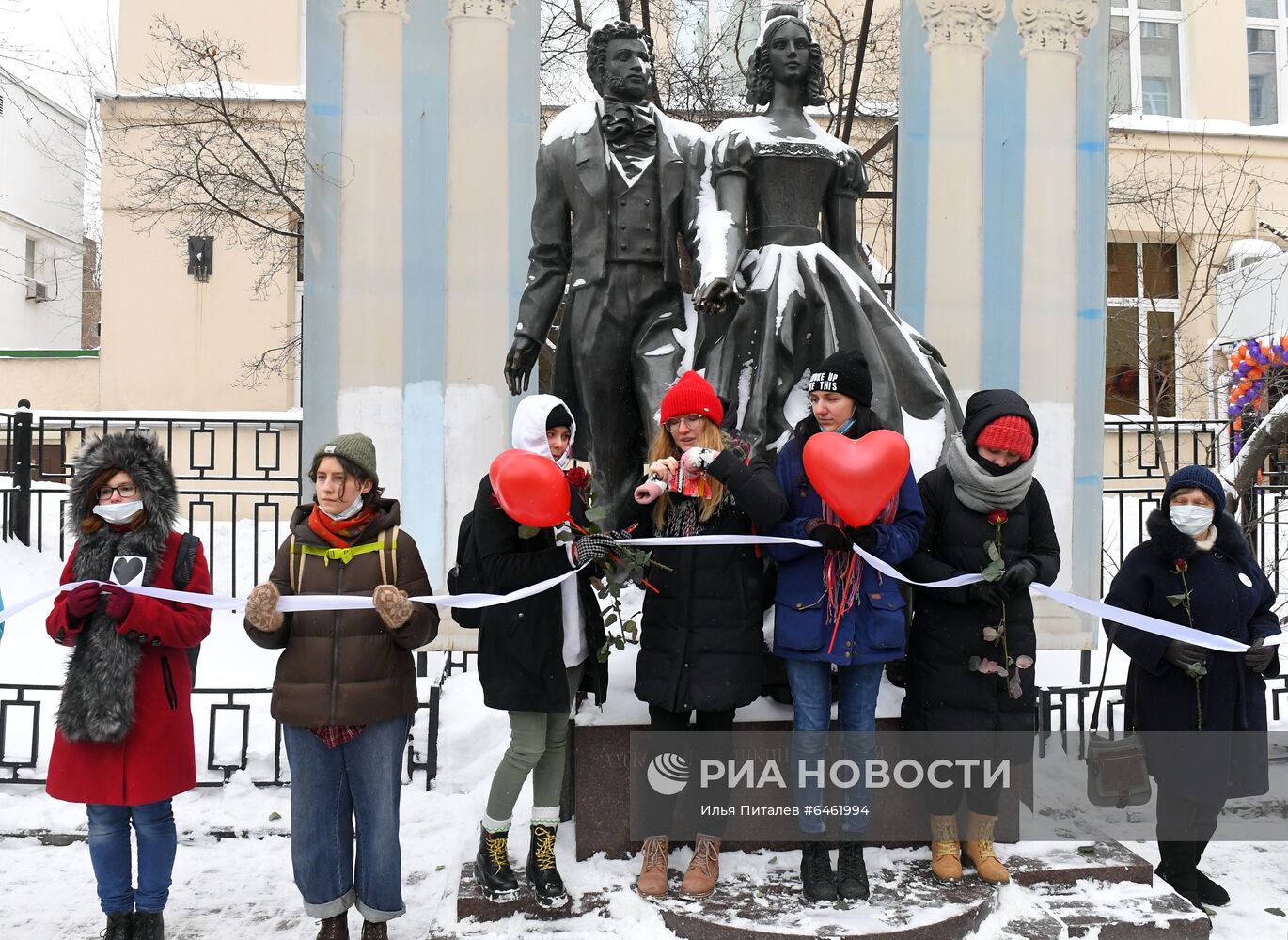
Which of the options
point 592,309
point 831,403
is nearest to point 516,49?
point 592,309

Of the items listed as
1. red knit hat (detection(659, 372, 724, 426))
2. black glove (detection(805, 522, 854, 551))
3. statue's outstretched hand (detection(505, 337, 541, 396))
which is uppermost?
Result: statue's outstretched hand (detection(505, 337, 541, 396))

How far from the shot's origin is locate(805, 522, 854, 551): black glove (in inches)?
128

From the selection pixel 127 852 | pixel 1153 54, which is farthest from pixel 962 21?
pixel 1153 54

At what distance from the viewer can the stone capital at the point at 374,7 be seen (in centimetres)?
804

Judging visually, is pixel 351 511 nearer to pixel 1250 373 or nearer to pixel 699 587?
pixel 699 587

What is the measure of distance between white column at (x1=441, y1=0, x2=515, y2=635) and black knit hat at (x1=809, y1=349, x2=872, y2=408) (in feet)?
16.1

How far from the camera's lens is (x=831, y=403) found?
3.42 metres

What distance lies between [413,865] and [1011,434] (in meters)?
2.92

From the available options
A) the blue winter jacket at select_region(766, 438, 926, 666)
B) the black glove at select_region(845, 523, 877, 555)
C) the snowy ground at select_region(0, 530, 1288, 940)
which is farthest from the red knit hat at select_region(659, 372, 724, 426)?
Answer: the snowy ground at select_region(0, 530, 1288, 940)

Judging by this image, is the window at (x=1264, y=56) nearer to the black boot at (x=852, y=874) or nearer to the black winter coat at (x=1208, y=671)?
the black winter coat at (x=1208, y=671)

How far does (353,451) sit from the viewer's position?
330 cm

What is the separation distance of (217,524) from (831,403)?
32.5ft

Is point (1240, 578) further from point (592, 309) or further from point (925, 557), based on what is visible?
point (592, 309)

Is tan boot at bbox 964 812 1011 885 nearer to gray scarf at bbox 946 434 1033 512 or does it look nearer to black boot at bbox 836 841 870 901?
black boot at bbox 836 841 870 901
